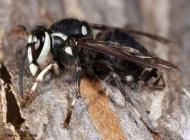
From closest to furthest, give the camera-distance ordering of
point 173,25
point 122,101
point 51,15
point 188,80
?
point 122,101
point 188,80
point 51,15
point 173,25

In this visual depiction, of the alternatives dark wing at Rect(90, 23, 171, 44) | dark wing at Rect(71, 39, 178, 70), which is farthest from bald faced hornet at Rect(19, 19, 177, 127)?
dark wing at Rect(90, 23, 171, 44)

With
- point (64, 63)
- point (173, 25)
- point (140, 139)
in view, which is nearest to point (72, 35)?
point (64, 63)

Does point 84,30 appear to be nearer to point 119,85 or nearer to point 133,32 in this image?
point 119,85

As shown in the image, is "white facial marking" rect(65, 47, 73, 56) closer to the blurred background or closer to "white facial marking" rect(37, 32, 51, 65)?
"white facial marking" rect(37, 32, 51, 65)

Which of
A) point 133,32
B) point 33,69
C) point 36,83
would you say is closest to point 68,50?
point 33,69

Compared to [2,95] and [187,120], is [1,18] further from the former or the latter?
[187,120]

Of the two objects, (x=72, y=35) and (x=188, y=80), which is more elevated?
(x=72, y=35)

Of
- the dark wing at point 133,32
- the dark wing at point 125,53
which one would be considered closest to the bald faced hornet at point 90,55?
the dark wing at point 125,53
